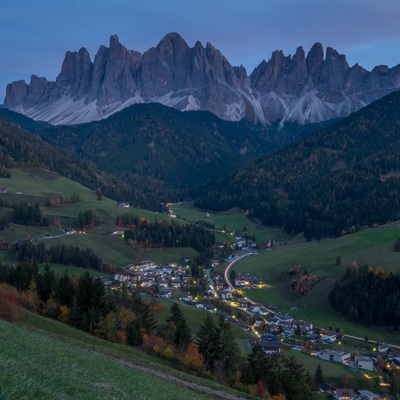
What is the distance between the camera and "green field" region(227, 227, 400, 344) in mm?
109500

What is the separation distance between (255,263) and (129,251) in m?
41.9

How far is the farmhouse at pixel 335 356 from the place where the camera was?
80562 millimetres

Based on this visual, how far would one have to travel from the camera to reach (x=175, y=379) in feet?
124

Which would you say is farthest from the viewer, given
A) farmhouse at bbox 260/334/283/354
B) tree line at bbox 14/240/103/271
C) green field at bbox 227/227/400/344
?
tree line at bbox 14/240/103/271

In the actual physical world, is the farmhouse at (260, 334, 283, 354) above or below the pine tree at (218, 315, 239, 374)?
below

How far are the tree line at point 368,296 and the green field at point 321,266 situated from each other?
8.48 ft

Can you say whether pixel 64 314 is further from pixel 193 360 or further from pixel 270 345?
pixel 270 345

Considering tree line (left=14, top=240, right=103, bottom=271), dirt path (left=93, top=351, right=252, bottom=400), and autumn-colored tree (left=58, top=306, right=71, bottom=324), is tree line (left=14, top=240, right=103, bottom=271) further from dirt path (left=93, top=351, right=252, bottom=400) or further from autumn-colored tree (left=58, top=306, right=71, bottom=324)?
dirt path (left=93, top=351, right=252, bottom=400)

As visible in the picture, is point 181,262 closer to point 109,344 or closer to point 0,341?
point 109,344

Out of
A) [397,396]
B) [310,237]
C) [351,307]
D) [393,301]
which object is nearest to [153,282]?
[351,307]

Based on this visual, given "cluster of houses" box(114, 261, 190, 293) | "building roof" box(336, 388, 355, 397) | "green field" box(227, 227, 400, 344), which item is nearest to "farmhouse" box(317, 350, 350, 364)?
"building roof" box(336, 388, 355, 397)

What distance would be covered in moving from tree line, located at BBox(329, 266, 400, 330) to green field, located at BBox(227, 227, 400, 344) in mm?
2584

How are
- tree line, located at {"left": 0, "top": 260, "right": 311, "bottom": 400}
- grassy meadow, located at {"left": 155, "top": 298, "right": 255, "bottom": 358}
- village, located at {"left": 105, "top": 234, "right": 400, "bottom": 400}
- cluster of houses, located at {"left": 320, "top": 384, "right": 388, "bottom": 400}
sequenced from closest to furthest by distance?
1. tree line, located at {"left": 0, "top": 260, "right": 311, "bottom": 400}
2. cluster of houses, located at {"left": 320, "top": 384, "right": 388, "bottom": 400}
3. village, located at {"left": 105, "top": 234, "right": 400, "bottom": 400}
4. grassy meadow, located at {"left": 155, "top": 298, "right": 255, "bottom": 358}

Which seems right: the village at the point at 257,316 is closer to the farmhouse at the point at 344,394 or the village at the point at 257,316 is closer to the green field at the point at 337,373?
the farmhouse at the point at 344,394
